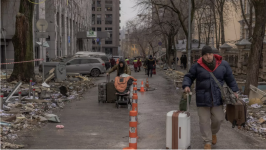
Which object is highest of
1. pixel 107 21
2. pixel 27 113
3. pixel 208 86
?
pixel 107 21

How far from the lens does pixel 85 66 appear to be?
91.2 ft

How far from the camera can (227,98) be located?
599 centimetres

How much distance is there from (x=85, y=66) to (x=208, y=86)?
2236 cm

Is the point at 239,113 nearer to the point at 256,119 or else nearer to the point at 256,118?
the point at 256,119

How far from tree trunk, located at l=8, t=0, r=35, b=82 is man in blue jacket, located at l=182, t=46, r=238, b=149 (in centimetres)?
1243

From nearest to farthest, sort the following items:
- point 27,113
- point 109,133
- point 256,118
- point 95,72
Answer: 1. point 109,133
2. point 256,118
3. point 27,113
4. point 95,72

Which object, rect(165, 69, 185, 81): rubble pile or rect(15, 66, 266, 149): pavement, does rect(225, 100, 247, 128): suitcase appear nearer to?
rect(15, 66, 266, 149): pavement

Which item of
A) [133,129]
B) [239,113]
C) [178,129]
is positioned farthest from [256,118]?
[133,129]

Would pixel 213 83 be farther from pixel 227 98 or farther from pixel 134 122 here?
pixel 134 122

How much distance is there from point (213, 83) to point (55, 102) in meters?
6.96

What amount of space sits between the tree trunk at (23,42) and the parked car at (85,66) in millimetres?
10068

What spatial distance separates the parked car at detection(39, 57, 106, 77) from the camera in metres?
27.3

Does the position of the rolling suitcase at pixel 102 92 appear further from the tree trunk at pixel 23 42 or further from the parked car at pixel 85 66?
the parked car at pixel 85 66

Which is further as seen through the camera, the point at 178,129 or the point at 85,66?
the point at 85,66
